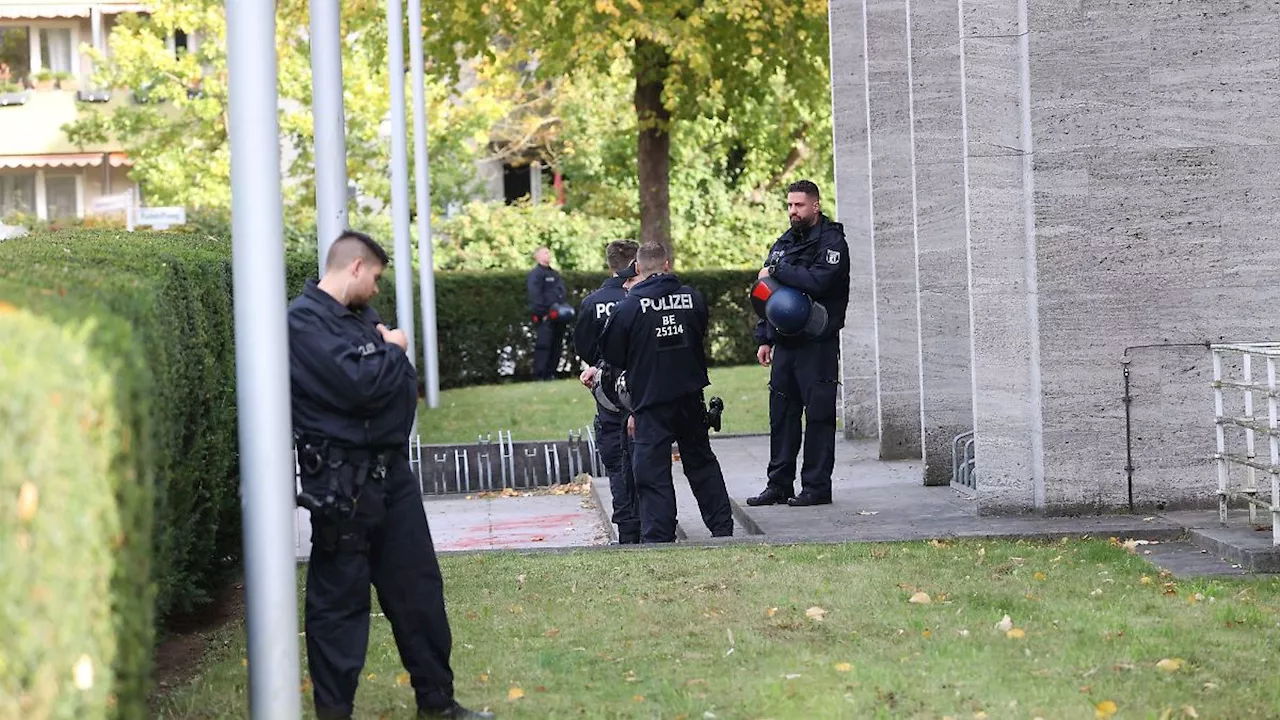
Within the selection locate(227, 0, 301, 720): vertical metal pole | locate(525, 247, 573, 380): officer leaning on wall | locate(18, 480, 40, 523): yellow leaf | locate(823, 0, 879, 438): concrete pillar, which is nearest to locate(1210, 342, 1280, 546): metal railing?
locate(227, 0, 301, 720): vertical metal pole

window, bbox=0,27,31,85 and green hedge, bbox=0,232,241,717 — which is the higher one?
window, bbox=0,27,31,85

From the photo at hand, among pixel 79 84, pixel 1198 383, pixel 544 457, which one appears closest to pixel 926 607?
pixel 1198 383

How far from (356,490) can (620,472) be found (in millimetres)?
5842

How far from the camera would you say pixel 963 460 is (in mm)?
13125

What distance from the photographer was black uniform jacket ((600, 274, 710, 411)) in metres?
11.0

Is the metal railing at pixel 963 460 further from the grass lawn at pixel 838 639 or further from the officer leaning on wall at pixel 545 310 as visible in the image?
the officer leaning on wall at pixel 545 310

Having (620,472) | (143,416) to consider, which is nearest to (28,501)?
(143,416)

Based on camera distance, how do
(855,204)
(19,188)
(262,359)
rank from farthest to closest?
(19,188)
(855,204)
(262,359)

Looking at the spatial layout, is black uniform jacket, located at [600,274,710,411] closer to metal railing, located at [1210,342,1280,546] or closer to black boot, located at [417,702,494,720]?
metal railing, located at [1210,342,1280,546]

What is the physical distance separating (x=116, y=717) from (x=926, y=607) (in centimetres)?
451

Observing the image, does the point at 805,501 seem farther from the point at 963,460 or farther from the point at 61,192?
the point at 61,192

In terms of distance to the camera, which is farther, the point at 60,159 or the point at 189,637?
the point at 60,159

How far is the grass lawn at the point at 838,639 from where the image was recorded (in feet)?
22.1

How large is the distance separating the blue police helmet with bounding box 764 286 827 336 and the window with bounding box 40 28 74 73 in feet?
148
